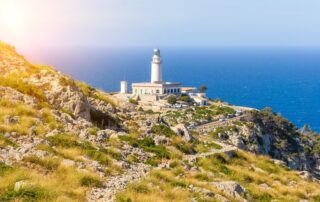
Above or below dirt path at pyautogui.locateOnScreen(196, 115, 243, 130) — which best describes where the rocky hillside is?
above

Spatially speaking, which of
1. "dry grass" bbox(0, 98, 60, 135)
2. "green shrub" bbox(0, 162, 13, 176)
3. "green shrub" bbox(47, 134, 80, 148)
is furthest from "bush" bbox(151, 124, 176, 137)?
"green shrub" bbox(0, 162, 13, 176)

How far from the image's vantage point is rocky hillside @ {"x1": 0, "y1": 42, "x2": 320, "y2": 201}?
13.0 meters

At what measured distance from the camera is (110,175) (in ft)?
48.9

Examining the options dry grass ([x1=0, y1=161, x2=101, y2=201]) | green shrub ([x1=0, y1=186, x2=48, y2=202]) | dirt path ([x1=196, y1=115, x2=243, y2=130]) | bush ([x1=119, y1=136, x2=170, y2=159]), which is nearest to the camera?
green shrub ([x1=0, y1=186, x2=48, y2=202])

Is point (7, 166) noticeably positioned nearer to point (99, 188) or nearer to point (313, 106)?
point (99, 188)

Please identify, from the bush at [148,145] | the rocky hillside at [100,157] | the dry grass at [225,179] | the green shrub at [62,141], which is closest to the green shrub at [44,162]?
the rocky hillside at [100,157]

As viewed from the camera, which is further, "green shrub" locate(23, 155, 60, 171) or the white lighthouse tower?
the white lighthouse tower

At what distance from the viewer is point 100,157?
52.7 ft

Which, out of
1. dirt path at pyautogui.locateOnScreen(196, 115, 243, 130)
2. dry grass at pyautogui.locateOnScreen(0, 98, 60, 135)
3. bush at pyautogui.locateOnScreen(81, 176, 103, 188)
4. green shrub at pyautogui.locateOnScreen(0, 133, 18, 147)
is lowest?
dirt path at pyautogui.locateOnScreen(196, 115, 243, 130)

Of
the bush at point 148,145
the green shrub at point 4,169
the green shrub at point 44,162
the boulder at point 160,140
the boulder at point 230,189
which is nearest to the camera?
the green shrub at point 4,169

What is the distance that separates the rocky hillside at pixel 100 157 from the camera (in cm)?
1301

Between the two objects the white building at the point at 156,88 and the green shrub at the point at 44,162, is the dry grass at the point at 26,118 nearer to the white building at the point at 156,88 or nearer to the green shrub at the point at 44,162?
the green shrub at the point at 44,162

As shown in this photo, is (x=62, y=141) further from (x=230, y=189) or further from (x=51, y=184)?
(x=230, y=189)

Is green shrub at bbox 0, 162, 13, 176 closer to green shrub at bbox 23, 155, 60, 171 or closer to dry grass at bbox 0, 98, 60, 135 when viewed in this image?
green shrub at bbox 23, 155, 60, 171
